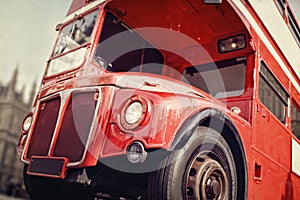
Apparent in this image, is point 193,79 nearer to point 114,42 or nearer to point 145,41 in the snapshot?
point 145,41

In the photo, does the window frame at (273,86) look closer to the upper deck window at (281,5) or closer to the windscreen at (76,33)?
the upper deck window at (281,5)

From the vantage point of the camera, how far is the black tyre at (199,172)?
1.80 meters

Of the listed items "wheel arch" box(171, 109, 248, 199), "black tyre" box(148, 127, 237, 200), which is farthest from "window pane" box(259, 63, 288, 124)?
"black tyre" box(148, 127, 237, 200)

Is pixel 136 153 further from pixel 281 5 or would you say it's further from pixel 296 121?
pixel 296 121

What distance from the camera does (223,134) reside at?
7.89 feet

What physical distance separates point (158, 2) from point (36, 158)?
2.09 meters

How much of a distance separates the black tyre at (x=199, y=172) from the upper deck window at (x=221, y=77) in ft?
3.52

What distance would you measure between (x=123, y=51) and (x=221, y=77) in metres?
1.25

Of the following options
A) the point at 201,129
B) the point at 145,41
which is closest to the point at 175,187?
the point at 201,129

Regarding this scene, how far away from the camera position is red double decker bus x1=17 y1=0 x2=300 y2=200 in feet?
6.38

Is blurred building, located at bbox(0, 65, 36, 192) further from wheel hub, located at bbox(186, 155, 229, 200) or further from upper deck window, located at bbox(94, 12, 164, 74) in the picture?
wheel hub, located at bbox(186, 155, 229, 200)

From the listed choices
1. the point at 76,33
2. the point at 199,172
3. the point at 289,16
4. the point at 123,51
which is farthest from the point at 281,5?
the point at 199,172

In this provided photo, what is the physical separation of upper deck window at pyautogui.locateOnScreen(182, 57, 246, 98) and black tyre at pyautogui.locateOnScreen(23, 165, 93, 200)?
1.85 meters

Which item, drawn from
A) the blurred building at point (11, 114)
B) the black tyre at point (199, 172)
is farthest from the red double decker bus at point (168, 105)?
the blurred building at point (11, 114)
